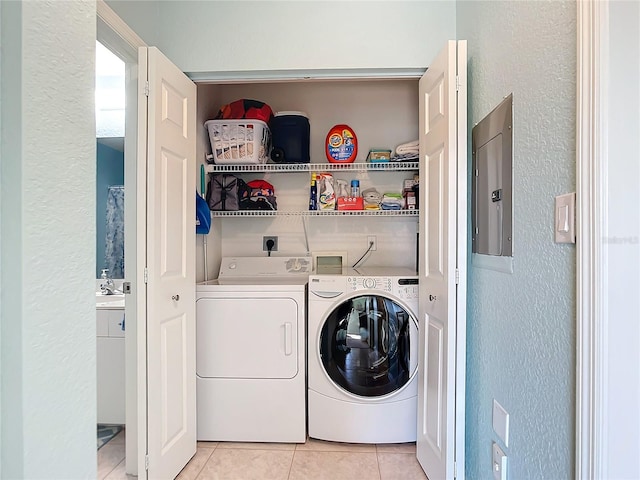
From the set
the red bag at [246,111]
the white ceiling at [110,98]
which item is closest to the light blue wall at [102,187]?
the white ceiling at [110,98]

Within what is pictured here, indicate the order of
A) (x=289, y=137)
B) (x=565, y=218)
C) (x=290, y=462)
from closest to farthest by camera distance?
(x=565, y=218) → (x=290, y=462) → (x=289, y=137)

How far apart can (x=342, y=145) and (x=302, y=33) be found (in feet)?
2.58

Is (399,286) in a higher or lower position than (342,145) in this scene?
lower

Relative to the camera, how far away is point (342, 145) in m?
2.55

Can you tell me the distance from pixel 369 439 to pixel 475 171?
1540mm

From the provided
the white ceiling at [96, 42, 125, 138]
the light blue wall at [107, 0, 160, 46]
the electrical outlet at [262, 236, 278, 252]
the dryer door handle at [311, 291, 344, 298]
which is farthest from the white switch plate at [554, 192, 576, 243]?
the white ceiling at [96, 42, 125, 138]

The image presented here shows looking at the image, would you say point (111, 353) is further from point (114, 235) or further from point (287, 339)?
point (287, 339)

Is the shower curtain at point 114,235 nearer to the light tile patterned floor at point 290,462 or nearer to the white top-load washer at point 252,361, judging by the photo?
the white top-load washer at point 252,361

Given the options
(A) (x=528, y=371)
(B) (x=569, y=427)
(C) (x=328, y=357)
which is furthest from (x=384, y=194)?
(B) (x=569, y=427)

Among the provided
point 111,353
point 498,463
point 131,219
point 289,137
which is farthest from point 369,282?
point 111,353

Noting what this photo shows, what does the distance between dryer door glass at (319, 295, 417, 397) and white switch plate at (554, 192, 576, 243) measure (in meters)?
1.25

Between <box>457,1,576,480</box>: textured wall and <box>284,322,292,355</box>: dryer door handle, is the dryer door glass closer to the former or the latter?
<box>284,322,292,355</box>: dryer door handle

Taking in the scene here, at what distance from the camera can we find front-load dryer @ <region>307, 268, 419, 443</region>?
6.92 feet

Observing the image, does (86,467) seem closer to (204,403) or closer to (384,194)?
(204,403)
